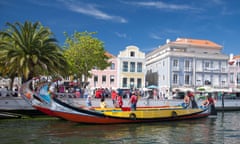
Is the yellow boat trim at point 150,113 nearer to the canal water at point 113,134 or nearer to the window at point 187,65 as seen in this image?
the canal water at point 113,134

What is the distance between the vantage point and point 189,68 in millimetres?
59750

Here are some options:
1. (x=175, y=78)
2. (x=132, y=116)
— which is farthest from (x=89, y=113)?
(x=175, y=78)

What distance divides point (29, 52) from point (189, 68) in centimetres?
3686

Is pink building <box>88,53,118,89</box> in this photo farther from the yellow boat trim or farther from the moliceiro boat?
the moliceiro boat

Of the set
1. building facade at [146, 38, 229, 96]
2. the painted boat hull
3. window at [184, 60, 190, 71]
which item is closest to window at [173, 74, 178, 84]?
building facade at [146, 38, 229, 96]

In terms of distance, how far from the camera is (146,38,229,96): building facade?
58.8m

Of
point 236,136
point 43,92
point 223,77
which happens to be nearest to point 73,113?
point 43,92

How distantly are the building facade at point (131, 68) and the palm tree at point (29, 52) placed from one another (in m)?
28.1

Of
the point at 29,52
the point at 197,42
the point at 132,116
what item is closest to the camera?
the point at 132,116

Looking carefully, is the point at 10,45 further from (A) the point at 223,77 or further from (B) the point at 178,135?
(A) the point at 223,77

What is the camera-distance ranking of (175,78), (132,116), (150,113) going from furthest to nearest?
(175,78) → (150,113) → (132,116)

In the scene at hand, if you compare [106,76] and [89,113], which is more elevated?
[106,76]

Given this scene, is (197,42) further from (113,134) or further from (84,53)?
(113,134)

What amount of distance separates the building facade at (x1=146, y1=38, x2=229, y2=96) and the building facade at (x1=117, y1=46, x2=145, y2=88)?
14.9 ft
